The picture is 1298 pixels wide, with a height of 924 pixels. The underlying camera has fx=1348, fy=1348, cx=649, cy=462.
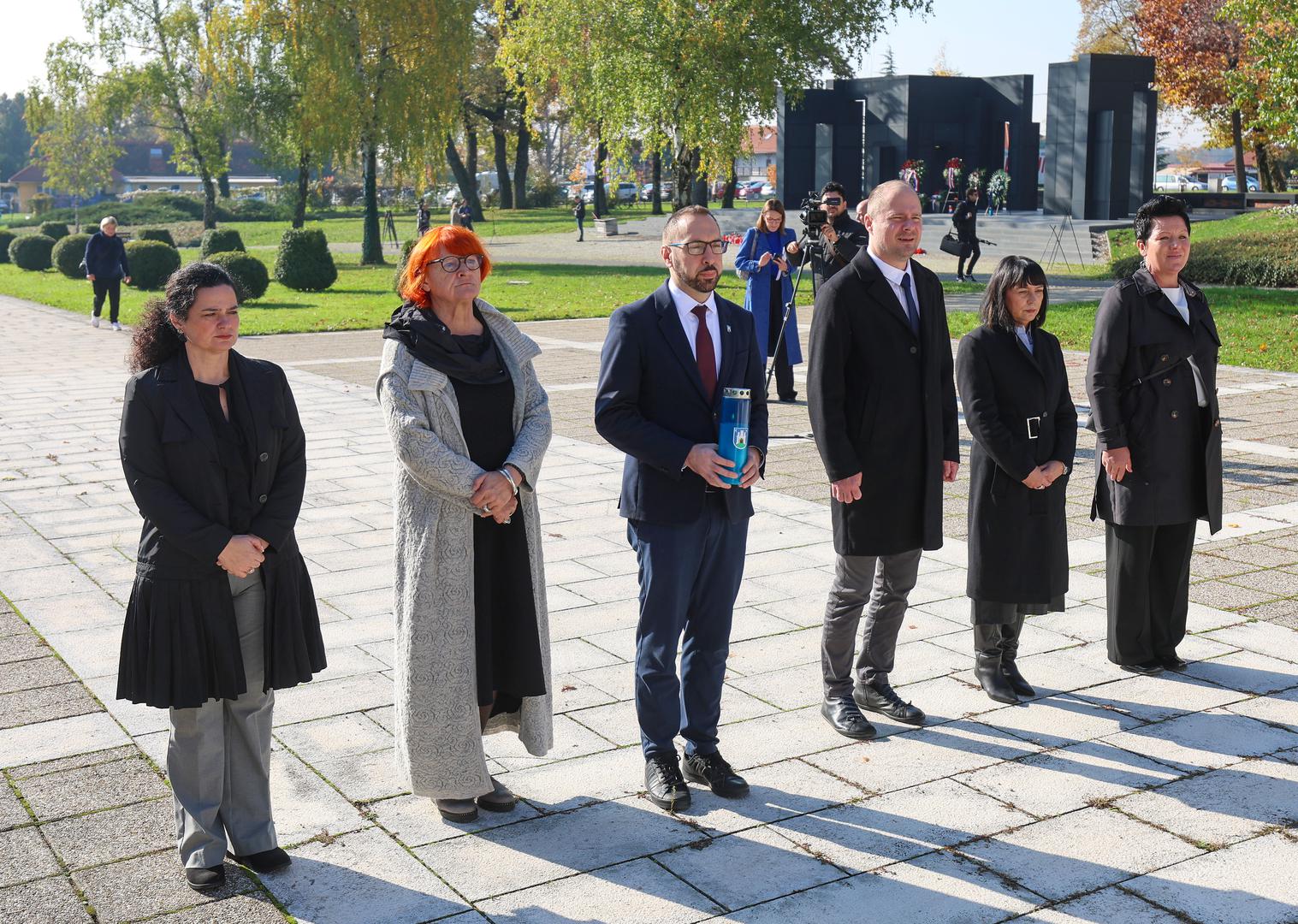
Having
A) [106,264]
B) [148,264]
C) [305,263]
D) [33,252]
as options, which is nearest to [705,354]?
[106,264]

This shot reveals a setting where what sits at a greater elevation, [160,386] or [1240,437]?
[160,386]

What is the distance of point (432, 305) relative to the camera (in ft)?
14.0

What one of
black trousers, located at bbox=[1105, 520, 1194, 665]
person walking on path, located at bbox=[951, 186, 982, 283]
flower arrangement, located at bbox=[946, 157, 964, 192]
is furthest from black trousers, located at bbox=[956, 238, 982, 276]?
black trousers, located at bbox=[1105, 520, 1194, 665]

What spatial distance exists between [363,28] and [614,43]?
598 centimetres

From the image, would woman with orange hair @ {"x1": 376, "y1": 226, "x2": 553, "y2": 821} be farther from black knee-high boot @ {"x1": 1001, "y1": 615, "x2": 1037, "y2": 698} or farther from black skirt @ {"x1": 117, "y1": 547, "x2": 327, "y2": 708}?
black knee-high boot @ {"x1": 1001, "y1": 615, "x2": 1037, "y2": 698}

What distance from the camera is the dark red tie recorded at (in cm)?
450

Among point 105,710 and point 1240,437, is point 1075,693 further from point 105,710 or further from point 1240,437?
point 1240,437

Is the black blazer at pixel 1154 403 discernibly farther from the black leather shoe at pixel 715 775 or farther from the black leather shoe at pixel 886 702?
the black leather shoe at pixel 715 775

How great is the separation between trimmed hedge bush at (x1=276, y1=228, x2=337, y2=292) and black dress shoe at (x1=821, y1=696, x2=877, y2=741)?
23299 mm

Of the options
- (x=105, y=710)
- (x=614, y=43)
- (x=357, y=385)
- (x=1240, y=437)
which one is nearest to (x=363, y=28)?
(x=614, y=43)

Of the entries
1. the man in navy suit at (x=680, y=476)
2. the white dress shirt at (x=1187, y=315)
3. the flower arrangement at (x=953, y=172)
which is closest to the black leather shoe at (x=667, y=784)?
the man in navy suit at (x=680, y=476)

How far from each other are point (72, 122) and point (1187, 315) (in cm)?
5448

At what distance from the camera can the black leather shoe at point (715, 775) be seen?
4535 millimetres

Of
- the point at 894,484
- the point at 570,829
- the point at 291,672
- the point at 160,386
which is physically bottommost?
the point at 570,829
